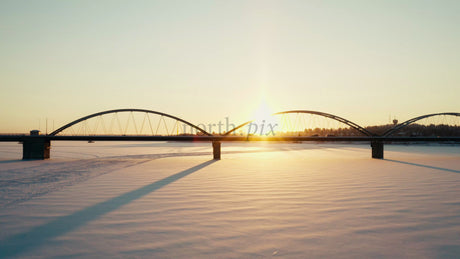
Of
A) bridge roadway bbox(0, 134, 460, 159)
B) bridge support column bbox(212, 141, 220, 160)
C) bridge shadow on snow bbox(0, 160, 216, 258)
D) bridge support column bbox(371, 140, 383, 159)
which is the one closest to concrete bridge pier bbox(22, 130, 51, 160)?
bridge roadway bbox(0, 134, 460, 159)

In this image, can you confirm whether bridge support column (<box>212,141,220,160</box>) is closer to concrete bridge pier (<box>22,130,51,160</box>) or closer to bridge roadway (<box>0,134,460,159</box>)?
bridge roadway (<box>0,134,460,159</box>)

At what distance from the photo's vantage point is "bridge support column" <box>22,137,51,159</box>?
4612 cm

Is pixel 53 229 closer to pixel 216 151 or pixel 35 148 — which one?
pixel 216 151

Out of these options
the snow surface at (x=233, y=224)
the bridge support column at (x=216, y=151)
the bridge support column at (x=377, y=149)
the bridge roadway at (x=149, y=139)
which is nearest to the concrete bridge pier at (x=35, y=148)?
the bridge roadway at (x=149, y=139)

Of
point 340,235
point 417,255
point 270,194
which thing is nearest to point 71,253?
point 340,235

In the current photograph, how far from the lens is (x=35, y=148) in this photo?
46.5 metres

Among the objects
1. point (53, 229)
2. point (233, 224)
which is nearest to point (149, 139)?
point (53, 229)

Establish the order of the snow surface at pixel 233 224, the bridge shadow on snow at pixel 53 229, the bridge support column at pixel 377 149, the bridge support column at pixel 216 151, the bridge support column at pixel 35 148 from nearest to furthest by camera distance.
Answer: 1. the snow surface at pixel 233 224
2. the bridge shadow on snow at pixel 53 229
3. the bridge support column at pixel 216 151
4. the bridge support column at pixel 35 148
5. the bridge support column at pixel 377 149

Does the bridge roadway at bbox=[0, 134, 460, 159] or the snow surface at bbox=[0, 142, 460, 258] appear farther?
the bridge roadway at bbox=[0, 134, 460, 159]

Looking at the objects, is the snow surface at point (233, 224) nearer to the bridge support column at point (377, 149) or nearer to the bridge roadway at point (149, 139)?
the bridge roadway at point (149, 139)

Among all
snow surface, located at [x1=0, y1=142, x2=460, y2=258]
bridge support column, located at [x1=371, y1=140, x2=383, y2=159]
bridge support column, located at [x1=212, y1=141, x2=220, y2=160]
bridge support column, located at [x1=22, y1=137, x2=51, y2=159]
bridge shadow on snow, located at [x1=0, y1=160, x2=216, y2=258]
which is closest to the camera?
snow surface, located at [x1=0, y1=142, x2=460, y2=258]

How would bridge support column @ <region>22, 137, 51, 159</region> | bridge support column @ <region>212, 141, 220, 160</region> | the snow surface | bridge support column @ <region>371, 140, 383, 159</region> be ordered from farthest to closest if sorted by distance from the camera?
bridge support column @ <region>371, 140, 383, 159</region>
bridge support column @ <region>22, 137, 51, 159</region>
bridge support column @ <region>212, 141, 220, 160</region>
the snow surface

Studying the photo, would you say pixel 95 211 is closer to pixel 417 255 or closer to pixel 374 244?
pixel 374 244

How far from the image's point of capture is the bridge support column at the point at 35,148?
1816 inches
